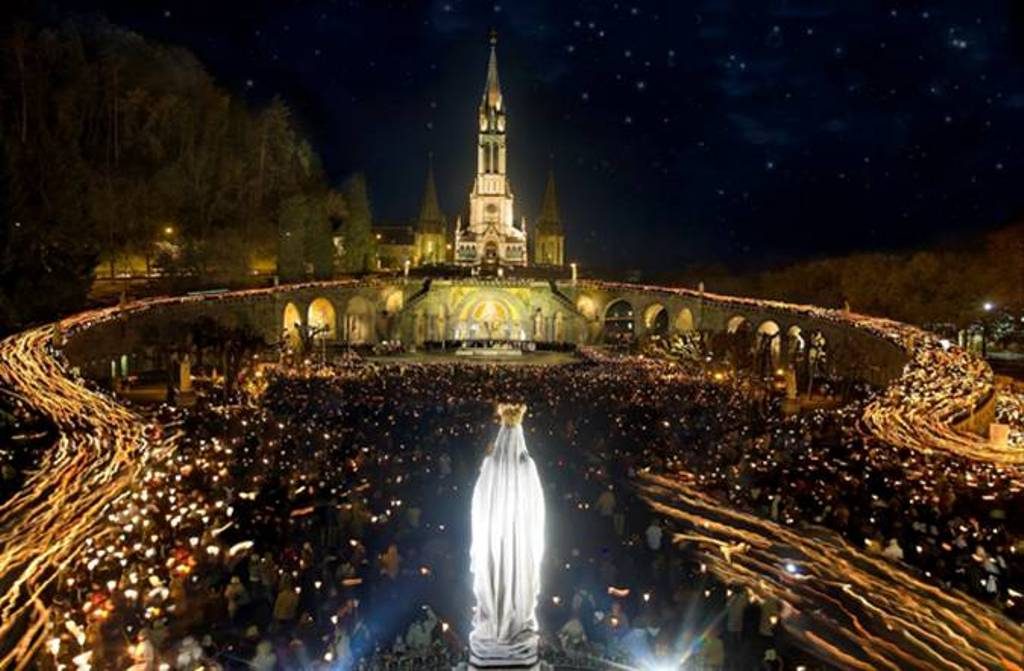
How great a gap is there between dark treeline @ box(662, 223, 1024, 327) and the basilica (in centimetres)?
3613

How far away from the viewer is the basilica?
91312 millimetres

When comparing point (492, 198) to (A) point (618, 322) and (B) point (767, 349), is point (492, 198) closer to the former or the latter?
(A) point (618, 322)

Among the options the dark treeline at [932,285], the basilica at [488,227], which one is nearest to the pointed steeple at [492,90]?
the basilica at [488,227]

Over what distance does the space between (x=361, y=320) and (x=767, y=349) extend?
3574 cm

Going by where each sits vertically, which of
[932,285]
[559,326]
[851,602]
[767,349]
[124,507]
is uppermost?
[932,285]

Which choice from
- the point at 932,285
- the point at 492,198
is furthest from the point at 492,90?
the point at 932,285

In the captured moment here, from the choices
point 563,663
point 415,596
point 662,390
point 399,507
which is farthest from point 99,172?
point 563,663

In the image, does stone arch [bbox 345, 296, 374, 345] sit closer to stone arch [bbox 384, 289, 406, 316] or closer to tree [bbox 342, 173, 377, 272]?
stone arch [bbox 384, 289, 406, 316]

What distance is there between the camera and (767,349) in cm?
3362

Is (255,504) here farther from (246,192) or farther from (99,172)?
(246,192)

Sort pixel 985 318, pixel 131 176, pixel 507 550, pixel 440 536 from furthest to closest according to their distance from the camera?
pixel 131 176 → pixel 985 318 → pixel 440 536 → pixel 507 550

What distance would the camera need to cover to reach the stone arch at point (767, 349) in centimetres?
3366

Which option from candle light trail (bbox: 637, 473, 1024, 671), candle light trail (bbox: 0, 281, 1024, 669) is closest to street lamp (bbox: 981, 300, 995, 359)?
candle light trail (bbox: 0, 281, 1024, 669)

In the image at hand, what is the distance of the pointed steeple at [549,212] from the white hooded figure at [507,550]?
3279 inches
